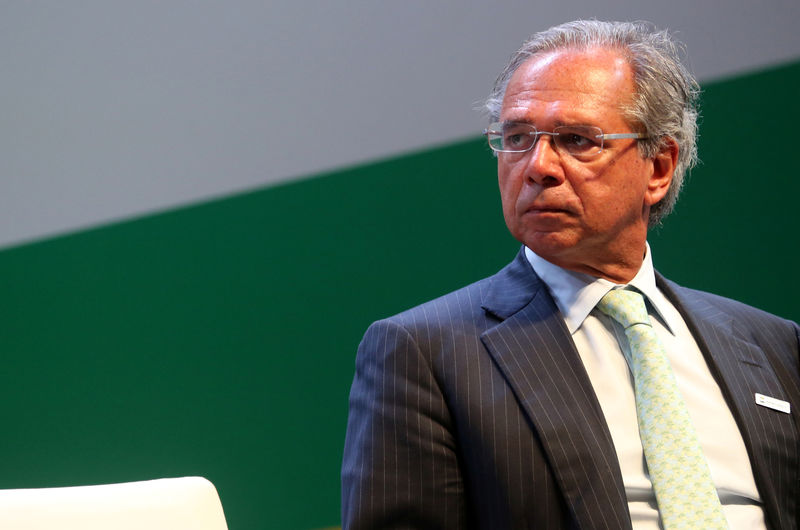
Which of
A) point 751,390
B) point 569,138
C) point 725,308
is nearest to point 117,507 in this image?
point 569,138

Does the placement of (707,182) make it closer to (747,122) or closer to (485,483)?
(747,122)

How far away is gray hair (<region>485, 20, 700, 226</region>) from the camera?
65.5 inches

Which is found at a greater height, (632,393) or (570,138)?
(570,138)

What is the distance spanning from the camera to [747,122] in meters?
2.73

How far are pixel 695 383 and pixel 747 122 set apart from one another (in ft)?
4.39

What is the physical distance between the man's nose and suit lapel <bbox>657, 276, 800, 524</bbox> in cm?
38

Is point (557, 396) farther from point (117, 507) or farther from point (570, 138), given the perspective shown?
point (117, 507)

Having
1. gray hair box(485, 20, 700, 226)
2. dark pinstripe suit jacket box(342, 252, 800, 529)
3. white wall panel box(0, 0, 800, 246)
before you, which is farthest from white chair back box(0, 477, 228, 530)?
white wall panel box(0, 0, 800, 246)

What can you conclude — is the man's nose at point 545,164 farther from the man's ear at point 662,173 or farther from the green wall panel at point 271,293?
the green wall panel at point 271,293

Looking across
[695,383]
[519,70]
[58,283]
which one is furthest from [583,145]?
[58,283]

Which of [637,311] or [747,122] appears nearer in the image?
[637,311]

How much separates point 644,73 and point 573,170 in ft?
0.81

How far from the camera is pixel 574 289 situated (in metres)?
1.63

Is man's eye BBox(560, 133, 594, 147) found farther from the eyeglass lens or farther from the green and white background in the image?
the green and white background
